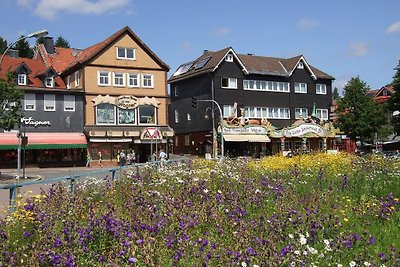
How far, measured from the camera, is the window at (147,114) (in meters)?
50.6

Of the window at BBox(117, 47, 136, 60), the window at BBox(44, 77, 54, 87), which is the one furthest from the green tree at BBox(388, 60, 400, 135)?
the window at BBox(44, 77, 54, 87)

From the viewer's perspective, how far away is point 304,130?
193ft

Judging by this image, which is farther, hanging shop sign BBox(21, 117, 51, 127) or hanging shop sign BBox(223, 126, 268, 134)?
hanging shop sign BBox(223, 126, 268, 134)

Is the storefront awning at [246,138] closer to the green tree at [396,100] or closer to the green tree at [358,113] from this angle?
the green tree at [358,113]

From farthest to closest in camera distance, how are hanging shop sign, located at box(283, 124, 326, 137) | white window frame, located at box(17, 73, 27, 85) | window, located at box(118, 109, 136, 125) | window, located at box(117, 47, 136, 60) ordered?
hanging shop sign, located at box(283, 124, 326, 137) < window, located at box(117, 47, 136, 60) < window, located at box(118, 109, 136, 125) < white window frame, located at box(17, 73, 27, 85)

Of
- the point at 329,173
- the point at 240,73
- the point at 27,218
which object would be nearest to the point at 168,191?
the point at 27,218

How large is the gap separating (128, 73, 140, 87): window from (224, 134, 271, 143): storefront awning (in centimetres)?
1070

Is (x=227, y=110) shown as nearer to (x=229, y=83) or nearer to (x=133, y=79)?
(x=229, y=83)

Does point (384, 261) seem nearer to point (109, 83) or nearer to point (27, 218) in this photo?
point (27, 218)

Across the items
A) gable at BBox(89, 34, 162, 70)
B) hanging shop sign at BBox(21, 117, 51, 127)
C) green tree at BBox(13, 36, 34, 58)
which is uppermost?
green tree at BBox(13, 36, 34, 58)

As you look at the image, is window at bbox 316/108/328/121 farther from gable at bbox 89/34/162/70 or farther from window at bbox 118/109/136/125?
window at bbox 118/109/136/125

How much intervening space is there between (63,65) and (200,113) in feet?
52.1

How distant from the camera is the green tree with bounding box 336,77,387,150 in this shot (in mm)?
56625

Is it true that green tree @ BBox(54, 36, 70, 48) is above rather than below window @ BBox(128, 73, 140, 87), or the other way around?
above
